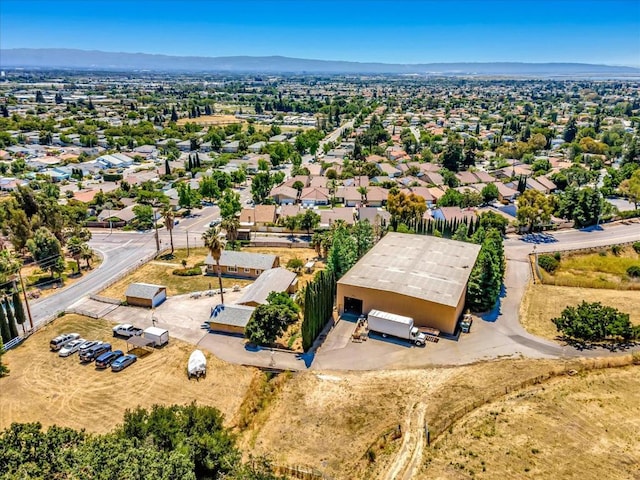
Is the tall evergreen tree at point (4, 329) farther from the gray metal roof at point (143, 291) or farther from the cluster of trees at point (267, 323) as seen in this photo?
the cluster of trees at point (267, 323)

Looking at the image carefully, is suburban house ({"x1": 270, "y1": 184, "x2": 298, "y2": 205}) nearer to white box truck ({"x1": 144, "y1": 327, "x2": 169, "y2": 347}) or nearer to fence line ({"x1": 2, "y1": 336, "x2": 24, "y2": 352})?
white box truck ({"x1": 144, "y1": 327, "x2": 169, "y2": 347})

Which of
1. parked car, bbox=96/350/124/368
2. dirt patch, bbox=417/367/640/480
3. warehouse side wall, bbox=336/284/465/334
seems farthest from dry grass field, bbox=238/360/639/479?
parked car, bbox=96/350/124/368

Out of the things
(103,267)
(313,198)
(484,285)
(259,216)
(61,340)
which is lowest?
(103,267)

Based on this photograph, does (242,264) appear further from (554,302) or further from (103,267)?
(554,302)

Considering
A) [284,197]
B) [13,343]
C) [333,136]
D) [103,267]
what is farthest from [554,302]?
[333,136]

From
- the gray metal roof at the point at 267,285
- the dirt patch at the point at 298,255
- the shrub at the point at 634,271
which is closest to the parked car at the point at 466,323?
the gray metal roof at the point at 267,285
